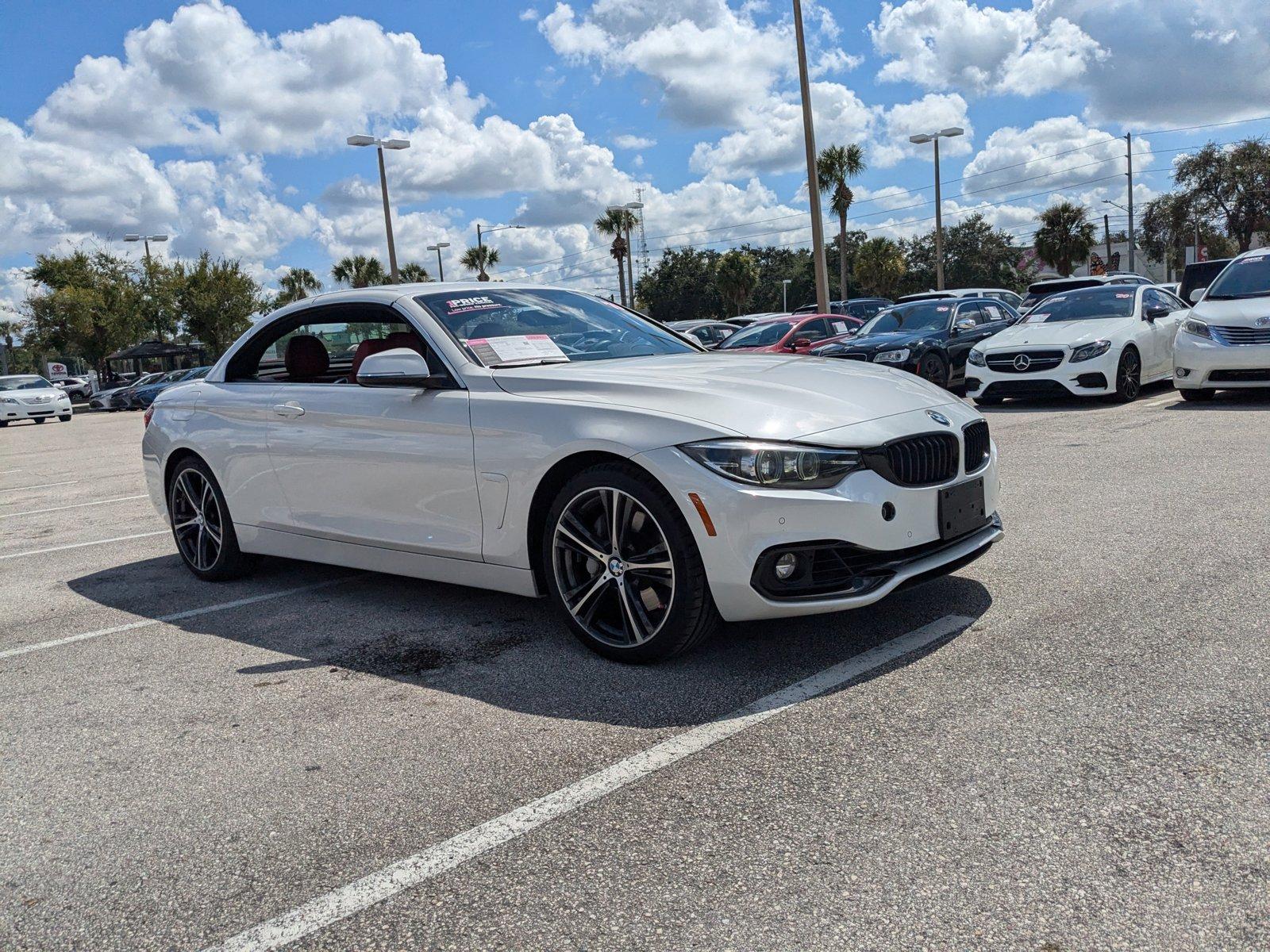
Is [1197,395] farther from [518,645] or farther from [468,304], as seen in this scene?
[518,645]

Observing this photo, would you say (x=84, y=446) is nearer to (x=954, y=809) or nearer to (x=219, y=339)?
(x=954, y=809)

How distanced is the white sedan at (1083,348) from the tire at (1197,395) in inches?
28.2

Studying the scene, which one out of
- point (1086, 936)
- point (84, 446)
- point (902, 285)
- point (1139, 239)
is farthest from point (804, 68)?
point (902, 285)

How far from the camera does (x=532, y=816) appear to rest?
9.36 feet

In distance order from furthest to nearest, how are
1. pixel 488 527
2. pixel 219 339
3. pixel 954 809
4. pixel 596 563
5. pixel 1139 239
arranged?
pixel 1139 239, pixel 219 339, pixel 488 527, pixel 596 563, pixel 954 809

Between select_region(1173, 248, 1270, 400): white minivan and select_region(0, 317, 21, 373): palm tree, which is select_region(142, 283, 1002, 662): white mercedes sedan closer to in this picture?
select_region(1173, 248, 1270, 400): white minivan

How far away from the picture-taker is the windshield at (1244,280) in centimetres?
1176

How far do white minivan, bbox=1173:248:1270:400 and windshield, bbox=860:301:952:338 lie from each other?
4507 mm

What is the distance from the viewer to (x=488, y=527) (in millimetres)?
4352

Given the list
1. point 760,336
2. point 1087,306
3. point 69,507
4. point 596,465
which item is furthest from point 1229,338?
point 69,507

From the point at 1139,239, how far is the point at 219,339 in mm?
46279

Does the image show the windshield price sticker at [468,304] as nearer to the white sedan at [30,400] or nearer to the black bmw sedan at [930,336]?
the black bmw sedan at [930,336]

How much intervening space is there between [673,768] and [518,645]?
145 centimetres

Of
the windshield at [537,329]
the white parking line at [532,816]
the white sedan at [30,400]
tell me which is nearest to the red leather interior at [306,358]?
the windshield at [537,329]
